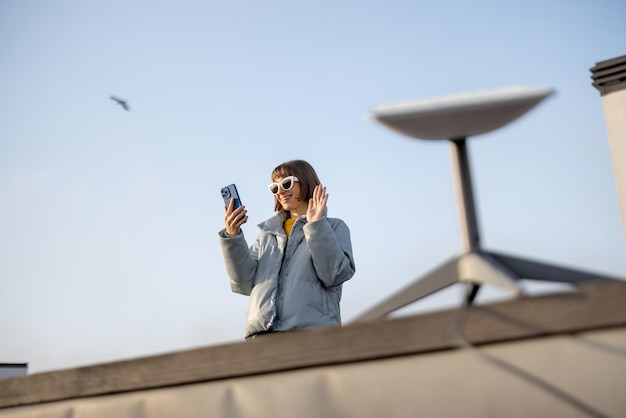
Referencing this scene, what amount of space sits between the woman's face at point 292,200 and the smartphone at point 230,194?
250 millimetres

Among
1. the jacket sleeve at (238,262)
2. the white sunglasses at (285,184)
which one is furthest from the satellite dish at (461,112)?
the white sunglasses at (285,184)

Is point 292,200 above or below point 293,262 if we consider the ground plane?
above

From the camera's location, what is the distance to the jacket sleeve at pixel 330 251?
3.34m

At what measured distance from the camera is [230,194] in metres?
3.75

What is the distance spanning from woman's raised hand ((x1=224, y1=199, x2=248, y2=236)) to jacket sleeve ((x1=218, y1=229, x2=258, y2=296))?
0.03 metres

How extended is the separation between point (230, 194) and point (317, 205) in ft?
1.78

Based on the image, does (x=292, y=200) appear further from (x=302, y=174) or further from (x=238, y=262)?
(x=238, y=262)

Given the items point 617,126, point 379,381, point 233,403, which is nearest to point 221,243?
point 233,403

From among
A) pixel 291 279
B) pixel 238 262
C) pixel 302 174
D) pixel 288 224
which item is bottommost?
pixel 291 279

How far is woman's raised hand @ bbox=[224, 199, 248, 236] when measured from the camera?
3648mm

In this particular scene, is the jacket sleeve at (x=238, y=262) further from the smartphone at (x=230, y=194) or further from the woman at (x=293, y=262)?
the smartphone at (x=230, y=194)

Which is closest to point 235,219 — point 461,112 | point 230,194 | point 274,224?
point 230,194

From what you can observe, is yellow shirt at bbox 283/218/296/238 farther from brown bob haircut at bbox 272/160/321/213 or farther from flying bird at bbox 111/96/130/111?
flying bird at bbox 111/96/130/111

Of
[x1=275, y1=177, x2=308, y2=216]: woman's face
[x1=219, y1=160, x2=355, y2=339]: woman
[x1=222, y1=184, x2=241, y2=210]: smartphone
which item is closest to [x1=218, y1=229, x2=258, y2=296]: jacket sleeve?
[x1=219, y1=160, x2=355, y2=339]: woman
